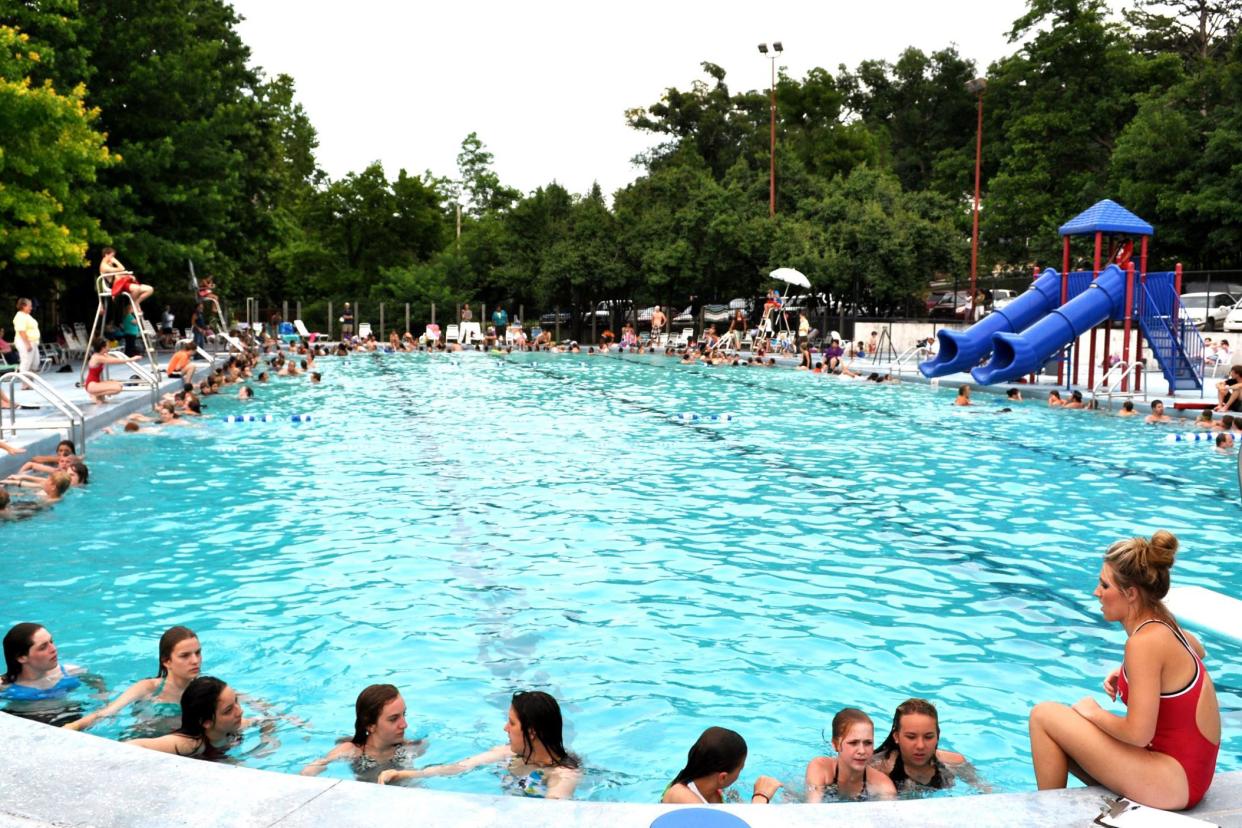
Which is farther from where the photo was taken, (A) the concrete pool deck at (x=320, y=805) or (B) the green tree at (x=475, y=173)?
(B) the green tree at (x=475, y=173)

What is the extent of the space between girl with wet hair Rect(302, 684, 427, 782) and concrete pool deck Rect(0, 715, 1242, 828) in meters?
1.29

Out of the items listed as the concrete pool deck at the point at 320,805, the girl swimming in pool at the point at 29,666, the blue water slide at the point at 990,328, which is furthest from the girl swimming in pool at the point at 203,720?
the blue water slide at the point at 990,328

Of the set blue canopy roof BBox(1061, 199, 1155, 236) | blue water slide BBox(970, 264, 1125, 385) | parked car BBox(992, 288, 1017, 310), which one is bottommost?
blue water slide BBox(970, 264, 1125, 385)

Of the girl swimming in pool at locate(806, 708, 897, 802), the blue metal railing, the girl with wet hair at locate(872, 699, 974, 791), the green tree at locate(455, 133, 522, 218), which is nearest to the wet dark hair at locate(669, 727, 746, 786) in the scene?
the girl swimming in pool at locate(806, 708, 897, 802)

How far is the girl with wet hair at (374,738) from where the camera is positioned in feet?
16.4

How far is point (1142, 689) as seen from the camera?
3574 mm

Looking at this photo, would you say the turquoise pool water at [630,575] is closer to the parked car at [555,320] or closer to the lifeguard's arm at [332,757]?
the lifeguard's arm at [332,757]

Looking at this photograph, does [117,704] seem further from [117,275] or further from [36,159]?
[36,159]

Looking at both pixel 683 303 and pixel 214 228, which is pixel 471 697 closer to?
pixel 214 228

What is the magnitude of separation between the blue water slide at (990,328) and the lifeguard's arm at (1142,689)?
2016 centimetres

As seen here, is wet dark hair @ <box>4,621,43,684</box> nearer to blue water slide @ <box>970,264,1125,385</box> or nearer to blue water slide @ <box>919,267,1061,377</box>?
blue water slide @ <box>970,264,1125,385</box>

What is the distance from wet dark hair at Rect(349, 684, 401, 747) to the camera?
4992mm

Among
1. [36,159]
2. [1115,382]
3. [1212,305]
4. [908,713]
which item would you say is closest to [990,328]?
[1115,382]

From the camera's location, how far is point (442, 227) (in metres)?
67.2
